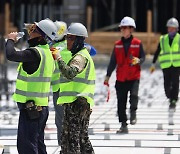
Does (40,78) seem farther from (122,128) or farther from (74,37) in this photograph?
(122,128)

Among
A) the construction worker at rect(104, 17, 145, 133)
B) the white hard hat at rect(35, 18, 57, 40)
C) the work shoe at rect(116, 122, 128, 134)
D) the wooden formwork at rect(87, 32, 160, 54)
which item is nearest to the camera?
the white hard hat at rect(35, 18, 57, 40)

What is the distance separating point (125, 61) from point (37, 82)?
3.71 metres

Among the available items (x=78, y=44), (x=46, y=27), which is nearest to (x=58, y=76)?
(x=78, y=44)

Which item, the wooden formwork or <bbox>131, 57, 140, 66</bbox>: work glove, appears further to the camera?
the wooden formwork

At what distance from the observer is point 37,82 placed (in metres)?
6.66

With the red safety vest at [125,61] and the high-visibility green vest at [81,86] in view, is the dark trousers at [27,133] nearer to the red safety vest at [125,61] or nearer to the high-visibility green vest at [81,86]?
the high-visibility green vest at [81,86]

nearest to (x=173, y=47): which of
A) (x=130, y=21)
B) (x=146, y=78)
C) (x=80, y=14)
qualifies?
(x=130, y=21)

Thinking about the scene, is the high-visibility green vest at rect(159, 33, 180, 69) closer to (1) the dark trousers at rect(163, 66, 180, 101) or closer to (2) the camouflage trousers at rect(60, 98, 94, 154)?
(1) the dark trousers at rect(163, 66, 180, 101)

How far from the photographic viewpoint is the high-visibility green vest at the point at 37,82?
261 inches

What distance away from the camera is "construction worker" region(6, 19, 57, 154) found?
21.7ft

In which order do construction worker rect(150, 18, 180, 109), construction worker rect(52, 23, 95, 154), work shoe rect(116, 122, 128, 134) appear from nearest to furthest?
1. construction worker rect(52, 23, 95, 154)
2. work shoe rect(116, 122, 128, 134)
3. construction worker rect(150, 18, 180, 109)

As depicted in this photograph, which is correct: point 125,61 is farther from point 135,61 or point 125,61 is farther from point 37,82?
point 37,82

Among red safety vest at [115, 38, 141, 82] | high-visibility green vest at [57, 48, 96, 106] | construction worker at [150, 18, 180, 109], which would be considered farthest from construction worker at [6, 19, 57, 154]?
construction worker at [150, 18, 180, 109]

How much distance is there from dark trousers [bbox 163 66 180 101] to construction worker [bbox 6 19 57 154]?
5656mm
